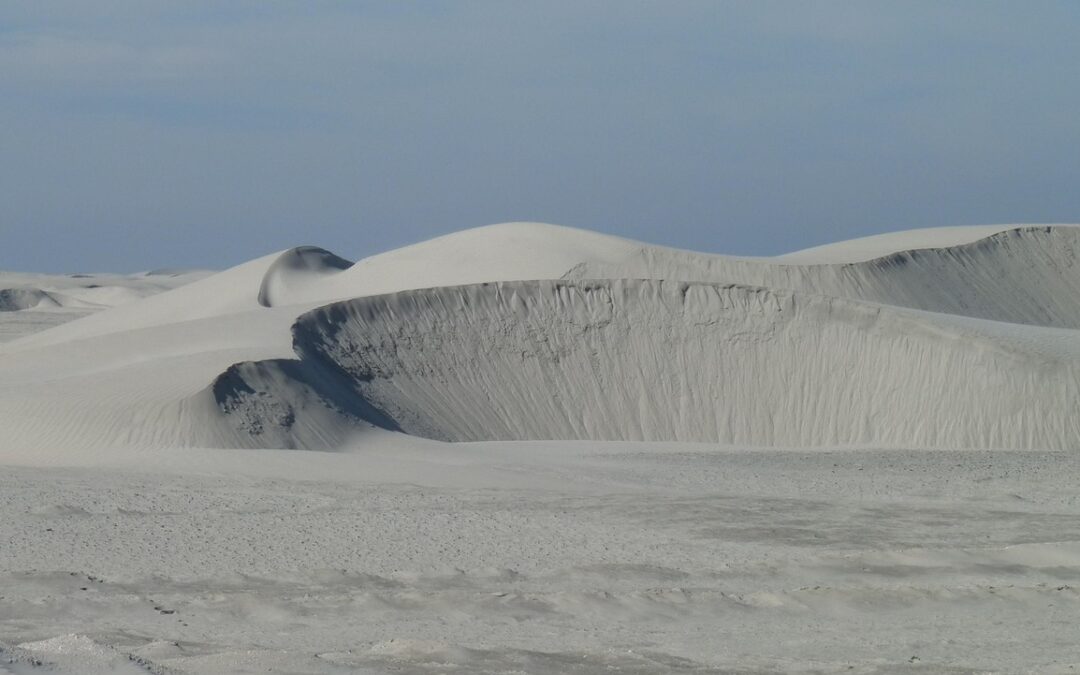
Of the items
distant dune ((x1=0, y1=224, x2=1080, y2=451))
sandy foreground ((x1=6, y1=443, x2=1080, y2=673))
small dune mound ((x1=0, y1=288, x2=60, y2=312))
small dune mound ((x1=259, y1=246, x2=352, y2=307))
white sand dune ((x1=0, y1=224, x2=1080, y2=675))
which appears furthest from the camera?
small dune mound ((x1=0, y1=288, x2=60, y2=312))

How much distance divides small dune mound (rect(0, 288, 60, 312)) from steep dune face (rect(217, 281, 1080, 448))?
6608 cm

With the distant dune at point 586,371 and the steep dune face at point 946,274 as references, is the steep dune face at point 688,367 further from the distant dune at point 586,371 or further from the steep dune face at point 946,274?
the steep dune face at point 946,274

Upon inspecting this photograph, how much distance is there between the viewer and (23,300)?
95.6 metres

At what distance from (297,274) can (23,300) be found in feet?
142

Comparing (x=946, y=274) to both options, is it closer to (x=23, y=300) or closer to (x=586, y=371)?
(x=586, y=371)

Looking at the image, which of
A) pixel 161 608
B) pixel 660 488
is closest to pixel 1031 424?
pixel 660 488

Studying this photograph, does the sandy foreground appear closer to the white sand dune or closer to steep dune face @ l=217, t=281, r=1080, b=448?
the white sand dune

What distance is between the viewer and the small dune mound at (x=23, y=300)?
94562 millimetres

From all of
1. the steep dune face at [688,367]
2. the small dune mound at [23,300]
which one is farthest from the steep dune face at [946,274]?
the small dune mound at [23,300]

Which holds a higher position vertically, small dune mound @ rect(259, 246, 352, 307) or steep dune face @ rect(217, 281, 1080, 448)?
small dune mound @ rect(259, 246, 352, 307)

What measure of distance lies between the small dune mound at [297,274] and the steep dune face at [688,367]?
1868 centimetres

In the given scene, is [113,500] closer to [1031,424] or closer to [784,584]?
[784,584]

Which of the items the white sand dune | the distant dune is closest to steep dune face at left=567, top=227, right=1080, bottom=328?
the white sand dune

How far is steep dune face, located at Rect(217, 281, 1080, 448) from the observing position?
3122 cm
